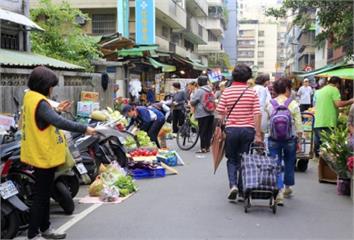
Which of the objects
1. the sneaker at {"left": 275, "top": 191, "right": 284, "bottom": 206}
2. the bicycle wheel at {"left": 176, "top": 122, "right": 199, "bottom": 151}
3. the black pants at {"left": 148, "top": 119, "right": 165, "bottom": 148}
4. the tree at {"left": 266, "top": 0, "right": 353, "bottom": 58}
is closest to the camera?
the sneaker at {"left": 275, "top": 191, "right": 284, "bottom": 206}

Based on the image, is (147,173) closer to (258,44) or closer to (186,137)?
(186,137)

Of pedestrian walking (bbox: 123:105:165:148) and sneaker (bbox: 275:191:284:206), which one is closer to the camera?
sneaker (bbox: 275:191:284:206)

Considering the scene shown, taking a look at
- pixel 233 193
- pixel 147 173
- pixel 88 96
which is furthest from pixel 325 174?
pixel 88 96

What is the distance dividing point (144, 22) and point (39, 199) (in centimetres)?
2284

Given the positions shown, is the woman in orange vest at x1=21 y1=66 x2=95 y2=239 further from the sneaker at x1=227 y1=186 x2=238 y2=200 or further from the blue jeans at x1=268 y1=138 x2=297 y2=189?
the blue jeans at x1=268 y1=138 x2=297 y2=189

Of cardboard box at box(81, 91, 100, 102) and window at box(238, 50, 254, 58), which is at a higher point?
window at box(238, 50, 254, 58)

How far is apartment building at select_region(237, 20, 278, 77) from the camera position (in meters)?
150

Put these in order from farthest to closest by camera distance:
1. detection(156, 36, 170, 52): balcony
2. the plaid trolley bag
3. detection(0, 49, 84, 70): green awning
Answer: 1. detection(156, 36, 170, 52): balcony
2. detection(0, 49, 84, 70): green awning
3. the plaid trolley bag

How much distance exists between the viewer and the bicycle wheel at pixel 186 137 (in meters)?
14.2

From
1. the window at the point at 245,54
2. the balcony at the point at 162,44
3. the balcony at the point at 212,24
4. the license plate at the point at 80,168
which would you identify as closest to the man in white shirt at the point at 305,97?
the balcony at the point at 162,44

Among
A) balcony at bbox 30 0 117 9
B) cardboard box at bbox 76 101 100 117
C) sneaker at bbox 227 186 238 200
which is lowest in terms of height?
sneaker at bbox 227 186 238 200

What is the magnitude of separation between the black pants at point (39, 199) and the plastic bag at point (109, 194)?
2184mm

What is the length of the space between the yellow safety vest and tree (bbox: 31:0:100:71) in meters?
12.6

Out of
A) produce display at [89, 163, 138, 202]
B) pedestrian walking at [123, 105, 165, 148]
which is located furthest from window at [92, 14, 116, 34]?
produce display at [89, 163, 138, 202]
